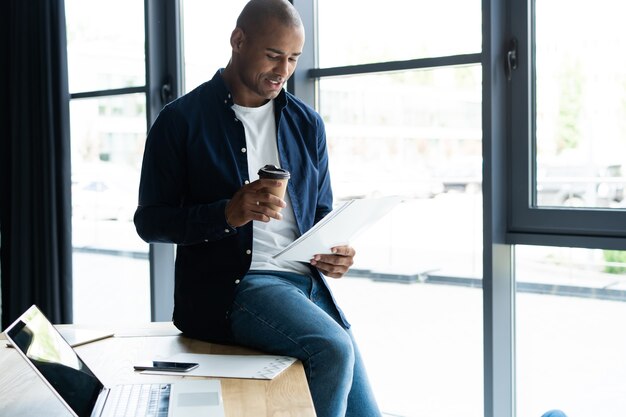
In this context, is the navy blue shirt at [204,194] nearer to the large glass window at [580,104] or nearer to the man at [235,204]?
the man at [235,204]

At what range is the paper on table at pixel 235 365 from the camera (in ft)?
5.00

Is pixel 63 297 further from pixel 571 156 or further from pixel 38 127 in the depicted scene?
pixel 571 156

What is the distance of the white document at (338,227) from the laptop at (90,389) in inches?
15.1

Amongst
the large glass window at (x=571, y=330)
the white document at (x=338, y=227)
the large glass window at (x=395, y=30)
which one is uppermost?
the large glass window at (x=395, y=30)

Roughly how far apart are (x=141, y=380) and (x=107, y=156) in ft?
8.32

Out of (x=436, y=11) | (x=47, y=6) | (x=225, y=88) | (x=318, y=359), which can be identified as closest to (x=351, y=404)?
(x=318, y=359)

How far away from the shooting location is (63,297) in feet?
12.7

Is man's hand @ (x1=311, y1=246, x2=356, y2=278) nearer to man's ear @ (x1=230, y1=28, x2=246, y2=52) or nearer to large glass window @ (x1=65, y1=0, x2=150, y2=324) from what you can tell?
man's ear @ (x1=230, y1=28, x2=246, y2=52)

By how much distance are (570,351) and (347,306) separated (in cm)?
88

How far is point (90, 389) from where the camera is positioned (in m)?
1.33

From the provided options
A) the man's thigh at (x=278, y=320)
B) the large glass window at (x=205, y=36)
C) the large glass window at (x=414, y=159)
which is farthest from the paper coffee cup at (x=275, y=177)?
the large glass window at (x=205, y=36)

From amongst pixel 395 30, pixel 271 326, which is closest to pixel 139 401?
pixel 271 326

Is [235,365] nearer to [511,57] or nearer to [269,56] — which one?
[269,56]

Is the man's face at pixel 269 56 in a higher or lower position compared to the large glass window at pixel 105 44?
lower
